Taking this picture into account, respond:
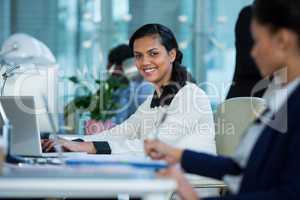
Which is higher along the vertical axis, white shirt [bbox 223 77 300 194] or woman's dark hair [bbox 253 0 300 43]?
woman's dark hair [bbox 253 0 300 43]

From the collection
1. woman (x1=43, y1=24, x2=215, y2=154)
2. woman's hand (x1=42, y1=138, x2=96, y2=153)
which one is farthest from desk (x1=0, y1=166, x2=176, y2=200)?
woman's hand (x1=42, y1=138, x2=96, y2=153)

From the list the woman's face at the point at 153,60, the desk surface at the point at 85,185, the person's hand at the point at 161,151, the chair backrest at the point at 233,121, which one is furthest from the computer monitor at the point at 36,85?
the desk surface at the point at 85,185

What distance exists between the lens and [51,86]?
9.65ft


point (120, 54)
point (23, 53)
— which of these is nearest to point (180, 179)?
point (23, 53)

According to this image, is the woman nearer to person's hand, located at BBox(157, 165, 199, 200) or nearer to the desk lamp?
the desk lamp

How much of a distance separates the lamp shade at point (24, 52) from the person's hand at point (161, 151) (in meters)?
Answer: 1.92

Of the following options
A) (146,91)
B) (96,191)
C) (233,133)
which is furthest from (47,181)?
A: (146,91)

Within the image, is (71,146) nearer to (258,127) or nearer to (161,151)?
(161,151)

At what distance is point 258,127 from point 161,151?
26 centimetres

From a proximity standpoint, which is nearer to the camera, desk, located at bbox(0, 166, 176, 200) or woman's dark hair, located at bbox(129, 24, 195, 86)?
desk, located at bbox(0, 166, 176, 200)

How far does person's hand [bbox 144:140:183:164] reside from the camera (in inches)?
68.0

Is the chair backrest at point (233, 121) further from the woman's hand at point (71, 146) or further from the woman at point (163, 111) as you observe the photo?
the woman's hand at point (71, 146)

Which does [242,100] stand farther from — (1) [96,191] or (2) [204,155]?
(1) [96,191]

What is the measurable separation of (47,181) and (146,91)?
3821mm
